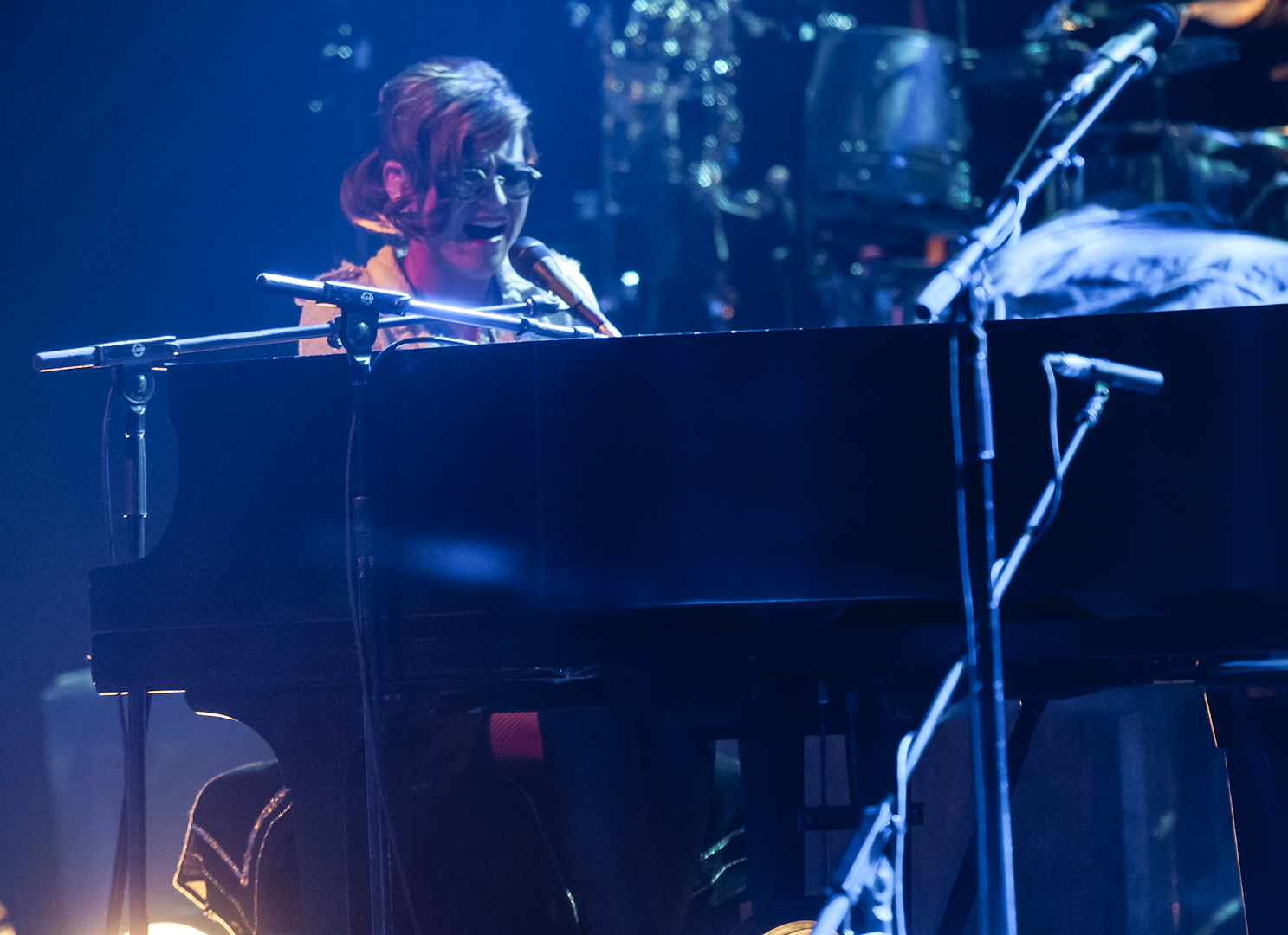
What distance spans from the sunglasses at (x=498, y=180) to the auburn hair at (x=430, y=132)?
0.03 meters

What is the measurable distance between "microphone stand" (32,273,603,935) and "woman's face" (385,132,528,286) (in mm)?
765

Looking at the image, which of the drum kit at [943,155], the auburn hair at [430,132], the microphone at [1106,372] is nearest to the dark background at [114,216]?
the auburn hair at [430,132]

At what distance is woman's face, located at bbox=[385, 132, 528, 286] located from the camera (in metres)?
2.51

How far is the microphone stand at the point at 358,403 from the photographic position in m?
1.54

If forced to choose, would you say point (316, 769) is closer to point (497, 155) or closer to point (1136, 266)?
point (497, 155)

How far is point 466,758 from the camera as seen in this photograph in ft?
6.20

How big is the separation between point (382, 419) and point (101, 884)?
2.49m

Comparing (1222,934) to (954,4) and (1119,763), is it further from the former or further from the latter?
(954,4)

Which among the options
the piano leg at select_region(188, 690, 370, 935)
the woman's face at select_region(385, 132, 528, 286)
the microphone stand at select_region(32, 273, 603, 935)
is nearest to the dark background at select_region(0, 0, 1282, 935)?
the woman's face at select_region(385, 132, 528, 286)

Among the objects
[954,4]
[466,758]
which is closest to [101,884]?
[466,758]

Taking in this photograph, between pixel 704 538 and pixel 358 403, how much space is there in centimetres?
53

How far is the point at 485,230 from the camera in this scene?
8.39ft

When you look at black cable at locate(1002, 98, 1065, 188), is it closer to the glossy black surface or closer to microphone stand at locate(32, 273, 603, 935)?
the glossy black surface

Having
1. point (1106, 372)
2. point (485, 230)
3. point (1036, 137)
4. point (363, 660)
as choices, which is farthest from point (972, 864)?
point (485, 230)
